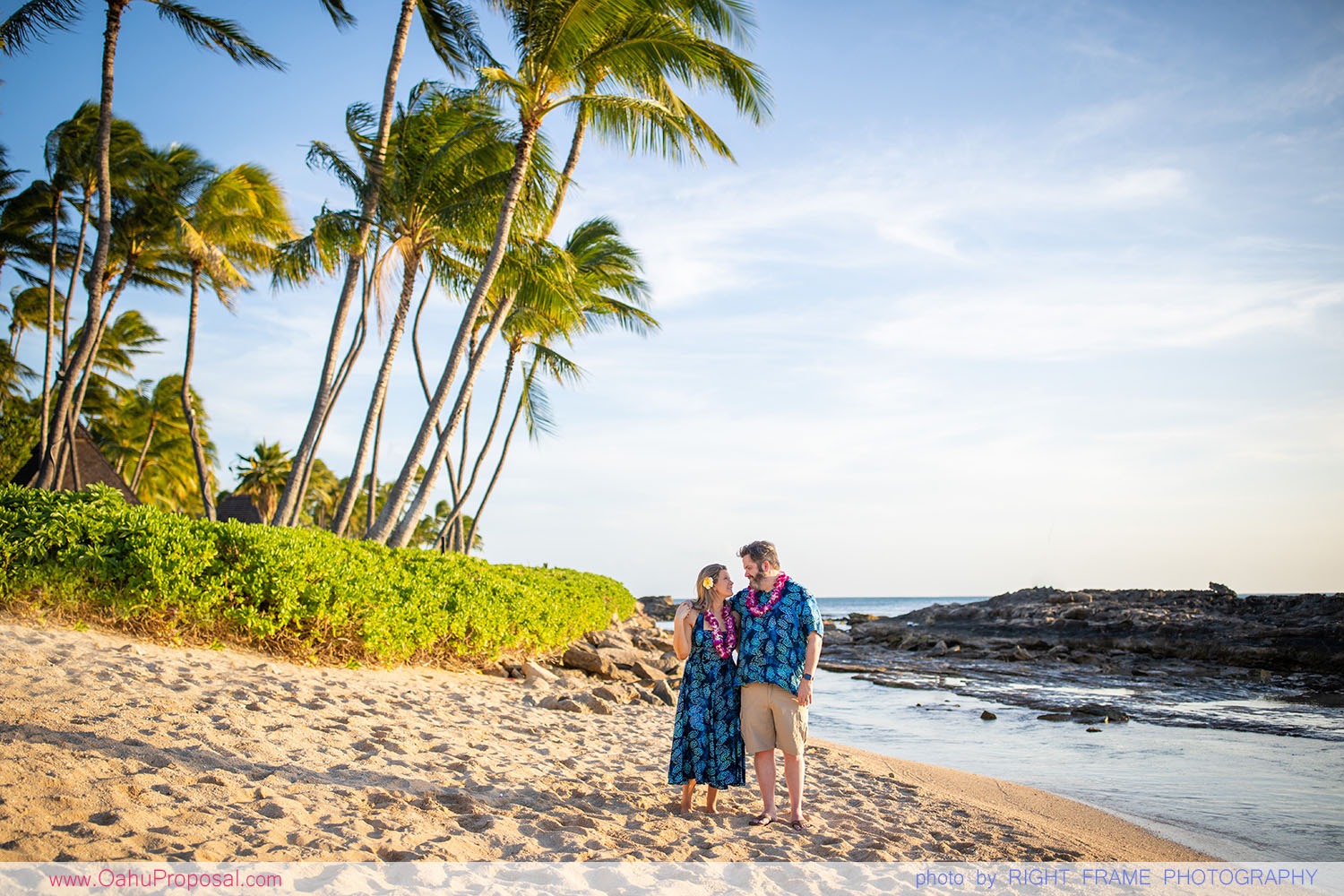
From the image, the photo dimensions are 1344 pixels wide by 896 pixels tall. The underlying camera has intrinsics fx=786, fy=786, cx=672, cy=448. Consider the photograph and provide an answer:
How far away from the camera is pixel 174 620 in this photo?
257 inches

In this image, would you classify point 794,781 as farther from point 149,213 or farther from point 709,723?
point 149,213

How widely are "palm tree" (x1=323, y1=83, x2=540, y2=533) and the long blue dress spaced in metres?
10.1

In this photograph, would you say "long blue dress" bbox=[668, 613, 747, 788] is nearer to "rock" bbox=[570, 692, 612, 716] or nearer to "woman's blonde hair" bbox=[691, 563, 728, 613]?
"woman's blonde hair" bbox=[691, 563, 728, 613]

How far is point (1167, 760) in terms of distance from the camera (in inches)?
344

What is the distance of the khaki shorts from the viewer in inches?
179

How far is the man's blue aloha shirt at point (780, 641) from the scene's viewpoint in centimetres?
454

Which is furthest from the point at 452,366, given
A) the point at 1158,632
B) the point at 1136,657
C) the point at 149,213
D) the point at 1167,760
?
the point at 1158,632

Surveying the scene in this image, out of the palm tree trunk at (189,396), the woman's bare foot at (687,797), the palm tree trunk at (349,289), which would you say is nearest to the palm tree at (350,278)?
the palm tree trunk at (349,289)

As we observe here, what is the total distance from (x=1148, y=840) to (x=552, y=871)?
14.9ft

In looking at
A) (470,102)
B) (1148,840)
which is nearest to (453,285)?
(470,102)

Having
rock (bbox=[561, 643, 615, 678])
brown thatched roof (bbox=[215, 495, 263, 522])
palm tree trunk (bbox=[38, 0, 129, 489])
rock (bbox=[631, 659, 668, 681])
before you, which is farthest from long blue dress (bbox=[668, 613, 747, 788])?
brown thatched roof (bbox=[215, 495, 263, 522])

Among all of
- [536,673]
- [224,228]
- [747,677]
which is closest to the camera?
[747,677]

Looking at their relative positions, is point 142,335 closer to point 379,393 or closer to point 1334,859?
point 379,393

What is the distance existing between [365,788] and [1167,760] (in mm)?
8582
